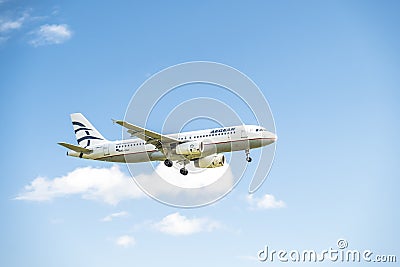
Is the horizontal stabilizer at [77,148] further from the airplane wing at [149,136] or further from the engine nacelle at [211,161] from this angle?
the engine nacelle at [211,161]

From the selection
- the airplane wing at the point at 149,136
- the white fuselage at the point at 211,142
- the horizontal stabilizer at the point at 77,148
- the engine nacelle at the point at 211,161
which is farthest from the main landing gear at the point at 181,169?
the horizontal stabilizer at the point at 77,148

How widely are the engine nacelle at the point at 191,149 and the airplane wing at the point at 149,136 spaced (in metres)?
1.50

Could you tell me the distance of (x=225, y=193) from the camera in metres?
63.5

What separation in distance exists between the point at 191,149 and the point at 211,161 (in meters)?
6.59

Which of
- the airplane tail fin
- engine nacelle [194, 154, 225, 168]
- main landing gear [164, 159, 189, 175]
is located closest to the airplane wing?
main landing gear [164, 159, 189, 175]

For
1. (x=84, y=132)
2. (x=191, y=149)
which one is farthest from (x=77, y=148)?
(x=191, y=149)

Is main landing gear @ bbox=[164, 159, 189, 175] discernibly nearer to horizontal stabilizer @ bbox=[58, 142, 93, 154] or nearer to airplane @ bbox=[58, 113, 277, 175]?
airplane @ bbox=[58, 113, 277, 175]

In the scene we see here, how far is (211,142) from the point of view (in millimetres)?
64250

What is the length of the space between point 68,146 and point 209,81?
20084mm

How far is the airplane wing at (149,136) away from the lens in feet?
198

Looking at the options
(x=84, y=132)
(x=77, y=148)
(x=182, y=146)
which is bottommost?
(x=182, y=146)

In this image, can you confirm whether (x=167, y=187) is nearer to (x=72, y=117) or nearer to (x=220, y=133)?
(x=220, y=133)

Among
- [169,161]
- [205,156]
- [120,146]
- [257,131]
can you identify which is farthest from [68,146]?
[257,131]

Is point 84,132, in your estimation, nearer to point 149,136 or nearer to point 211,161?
point 149,136
